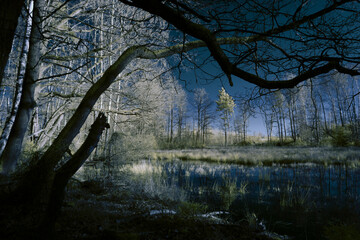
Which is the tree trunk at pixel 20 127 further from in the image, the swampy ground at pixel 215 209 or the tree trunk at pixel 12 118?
the swampy ground at pixel 215 209

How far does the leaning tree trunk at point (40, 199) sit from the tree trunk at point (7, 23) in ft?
3.22

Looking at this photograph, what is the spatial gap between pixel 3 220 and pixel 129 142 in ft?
23.6

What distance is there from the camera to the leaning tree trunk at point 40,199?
1.23m

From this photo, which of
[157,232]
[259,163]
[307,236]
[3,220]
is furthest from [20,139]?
[259,163]

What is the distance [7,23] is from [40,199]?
1615 mm

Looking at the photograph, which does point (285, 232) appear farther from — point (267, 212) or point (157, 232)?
point (157, 232)

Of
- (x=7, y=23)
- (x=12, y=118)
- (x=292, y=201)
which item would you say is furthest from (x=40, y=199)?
(x=292, y=201)

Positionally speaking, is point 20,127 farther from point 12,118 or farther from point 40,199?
point 40,199

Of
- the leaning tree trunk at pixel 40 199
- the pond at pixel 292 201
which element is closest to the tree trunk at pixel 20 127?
the leaning tree trunk at pixel 40 199

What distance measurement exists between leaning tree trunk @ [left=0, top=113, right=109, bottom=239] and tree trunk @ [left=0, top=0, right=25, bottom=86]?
980 millimetres

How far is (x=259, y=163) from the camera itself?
32.3 ft

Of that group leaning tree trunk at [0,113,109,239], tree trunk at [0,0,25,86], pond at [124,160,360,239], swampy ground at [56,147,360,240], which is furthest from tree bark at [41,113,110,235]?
pond at [124,160,360,239]

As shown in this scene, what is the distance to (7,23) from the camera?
48.4 inches

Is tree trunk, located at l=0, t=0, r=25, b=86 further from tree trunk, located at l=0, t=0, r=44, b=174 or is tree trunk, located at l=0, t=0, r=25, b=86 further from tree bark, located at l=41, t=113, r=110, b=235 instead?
tree trunk, located at l=0, t=0, r=44, b=174
